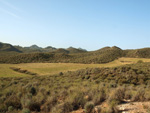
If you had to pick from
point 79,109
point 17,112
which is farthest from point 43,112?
point 79,109

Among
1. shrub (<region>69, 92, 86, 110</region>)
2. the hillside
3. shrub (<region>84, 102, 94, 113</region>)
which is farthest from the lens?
the hillside

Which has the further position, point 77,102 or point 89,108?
point 77,102

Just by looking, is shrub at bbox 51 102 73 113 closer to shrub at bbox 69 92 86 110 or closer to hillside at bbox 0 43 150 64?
shrub at bbox 69 92 86 110

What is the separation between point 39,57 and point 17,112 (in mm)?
68100

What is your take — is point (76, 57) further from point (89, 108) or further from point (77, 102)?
point (89, 108)

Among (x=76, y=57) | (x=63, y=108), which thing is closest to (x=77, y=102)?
(x=63, y=108)

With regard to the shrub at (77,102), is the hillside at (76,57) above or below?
above

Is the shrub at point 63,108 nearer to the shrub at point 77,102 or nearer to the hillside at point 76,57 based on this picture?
the shrub at point 77,102

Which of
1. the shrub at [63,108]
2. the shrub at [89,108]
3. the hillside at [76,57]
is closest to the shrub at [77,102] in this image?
the shrub at [63,108]

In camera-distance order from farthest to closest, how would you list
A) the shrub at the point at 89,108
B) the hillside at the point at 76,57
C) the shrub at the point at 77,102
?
the hillside at the point at 76,57
the shrub at the point at 77,102
the shrub at the point at 89,108

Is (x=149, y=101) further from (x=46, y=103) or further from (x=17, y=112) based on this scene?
(x=17, y=112)

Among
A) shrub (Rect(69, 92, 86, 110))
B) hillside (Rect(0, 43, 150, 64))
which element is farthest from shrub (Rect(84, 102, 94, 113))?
hillside (Rect(0, 43, 150, 64))

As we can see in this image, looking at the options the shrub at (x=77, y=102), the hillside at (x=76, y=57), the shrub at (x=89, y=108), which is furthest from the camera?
the hillside at (x=76, y=57)

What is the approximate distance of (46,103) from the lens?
19.3ft
